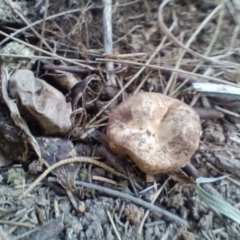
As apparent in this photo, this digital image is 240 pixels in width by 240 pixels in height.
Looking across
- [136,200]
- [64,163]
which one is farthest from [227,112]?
[64,163]

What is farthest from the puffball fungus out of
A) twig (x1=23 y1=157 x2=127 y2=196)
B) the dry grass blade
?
the dry grass blade

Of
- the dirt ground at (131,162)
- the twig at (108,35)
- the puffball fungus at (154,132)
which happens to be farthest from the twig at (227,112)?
the twig at (108,35)

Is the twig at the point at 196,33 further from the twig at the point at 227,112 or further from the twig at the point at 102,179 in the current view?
the twig at the point at 102,179

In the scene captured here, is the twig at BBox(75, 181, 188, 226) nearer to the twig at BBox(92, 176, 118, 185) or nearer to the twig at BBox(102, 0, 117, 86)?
the twig at BBox(92, 176, 118, 185)

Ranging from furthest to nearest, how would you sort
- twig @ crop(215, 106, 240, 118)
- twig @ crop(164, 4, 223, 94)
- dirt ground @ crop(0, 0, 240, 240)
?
1. twig @ crop(164, 4, 223, 94)
2. twig @ crop(215, 106, 240, 118)
3. dirt ground @ crop(0, 0, 240, 240)

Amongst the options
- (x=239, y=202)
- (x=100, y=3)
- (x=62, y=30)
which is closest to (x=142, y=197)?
(x=239, y=202)
